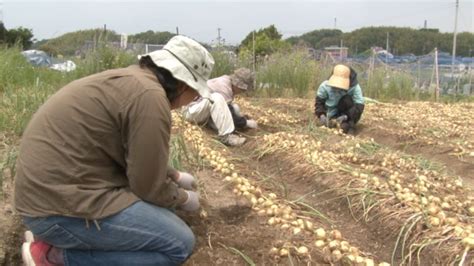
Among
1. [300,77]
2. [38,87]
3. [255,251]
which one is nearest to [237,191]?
[255,251]

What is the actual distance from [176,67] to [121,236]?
2.27 ft

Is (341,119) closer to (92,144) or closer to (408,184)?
(408,184)

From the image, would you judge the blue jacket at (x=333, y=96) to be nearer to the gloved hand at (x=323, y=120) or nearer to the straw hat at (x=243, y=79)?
the gloved hand at (x=323, y=120)

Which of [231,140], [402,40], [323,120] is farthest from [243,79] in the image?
[402,40]

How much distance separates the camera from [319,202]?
3.43 m

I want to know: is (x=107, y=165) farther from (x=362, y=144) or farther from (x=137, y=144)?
(x=362, y=144)

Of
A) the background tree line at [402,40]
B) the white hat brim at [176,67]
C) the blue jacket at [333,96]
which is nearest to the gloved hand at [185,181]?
the white hat brim at [176,67]

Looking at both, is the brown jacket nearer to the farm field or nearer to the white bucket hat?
the white bucket hat

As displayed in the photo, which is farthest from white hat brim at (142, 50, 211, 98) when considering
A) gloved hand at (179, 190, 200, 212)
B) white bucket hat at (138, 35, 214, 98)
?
gloved hand at (179, 190, 200, 212)

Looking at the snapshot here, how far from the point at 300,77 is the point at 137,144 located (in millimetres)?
8250

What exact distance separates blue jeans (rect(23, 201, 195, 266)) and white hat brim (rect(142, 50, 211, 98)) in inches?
20.2

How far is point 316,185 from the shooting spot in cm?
372

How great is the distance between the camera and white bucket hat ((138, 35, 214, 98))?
2.04m

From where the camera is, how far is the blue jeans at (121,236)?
1.97 m
